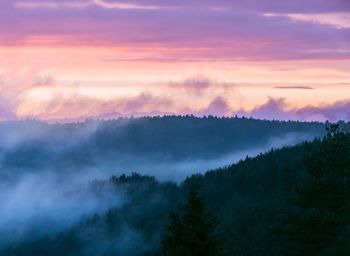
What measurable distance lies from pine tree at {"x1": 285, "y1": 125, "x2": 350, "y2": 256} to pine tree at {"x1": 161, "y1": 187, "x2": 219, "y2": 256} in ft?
31.5

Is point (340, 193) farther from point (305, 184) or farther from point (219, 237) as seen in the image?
point (219, 237)

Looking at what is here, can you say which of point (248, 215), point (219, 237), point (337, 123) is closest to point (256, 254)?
point (248, 215)

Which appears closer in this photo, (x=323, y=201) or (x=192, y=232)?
(x=192, y=232)

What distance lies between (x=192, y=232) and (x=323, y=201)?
10912 millimetres

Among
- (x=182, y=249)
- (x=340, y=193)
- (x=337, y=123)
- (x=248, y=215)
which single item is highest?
(x=248, y=215)

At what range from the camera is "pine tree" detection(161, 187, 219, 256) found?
3316cm

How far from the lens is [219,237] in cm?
3381

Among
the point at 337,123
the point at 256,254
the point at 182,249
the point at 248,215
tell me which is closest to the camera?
the point at 182,249

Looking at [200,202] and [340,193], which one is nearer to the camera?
[200,202]

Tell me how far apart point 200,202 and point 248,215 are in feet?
483

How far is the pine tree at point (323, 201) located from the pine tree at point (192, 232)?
959cm

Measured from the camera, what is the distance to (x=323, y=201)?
140 feet

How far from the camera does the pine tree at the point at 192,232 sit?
33156mm

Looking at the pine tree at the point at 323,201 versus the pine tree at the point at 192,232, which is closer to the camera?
the pine tree at the point at 192,232
